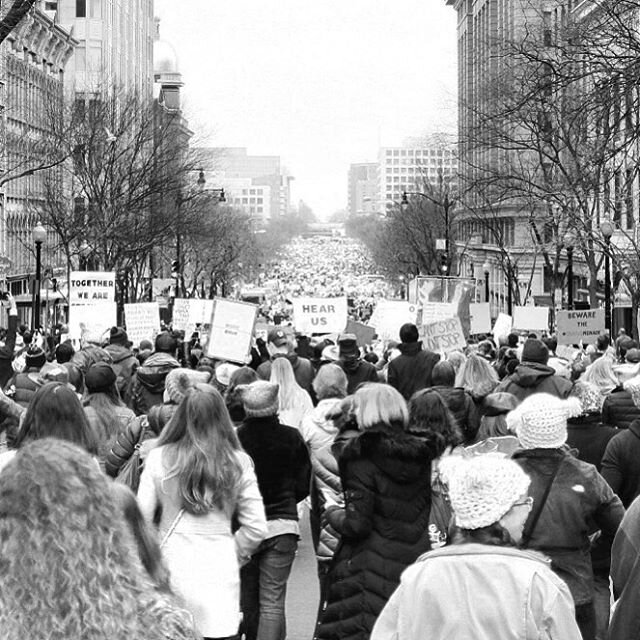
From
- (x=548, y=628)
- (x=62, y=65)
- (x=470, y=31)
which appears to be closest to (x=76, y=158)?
(x=62, y=65)

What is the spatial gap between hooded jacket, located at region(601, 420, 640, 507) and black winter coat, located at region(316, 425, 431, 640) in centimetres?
163

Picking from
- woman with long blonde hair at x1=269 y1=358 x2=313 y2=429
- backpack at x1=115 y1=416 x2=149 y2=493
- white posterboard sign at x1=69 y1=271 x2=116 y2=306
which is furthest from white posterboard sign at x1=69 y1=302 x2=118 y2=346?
backpack at x1=115 y1=416 x2=149 y2=493

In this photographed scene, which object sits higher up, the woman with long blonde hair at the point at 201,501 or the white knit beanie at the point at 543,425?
the white knit beanie at the point at 543,425

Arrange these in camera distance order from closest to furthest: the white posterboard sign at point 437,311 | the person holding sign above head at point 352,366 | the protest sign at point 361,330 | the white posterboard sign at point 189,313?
the person holding sign above head at point 352,366, the protest sign at point 361,330, the white posterboard sign at point 437,311, the white posterboard sign at point 189,313

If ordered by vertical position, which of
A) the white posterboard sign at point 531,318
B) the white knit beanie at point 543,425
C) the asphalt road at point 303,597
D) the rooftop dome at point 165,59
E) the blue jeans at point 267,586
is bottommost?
the asphalt road at point 303,597

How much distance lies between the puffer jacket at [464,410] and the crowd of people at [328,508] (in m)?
0.02

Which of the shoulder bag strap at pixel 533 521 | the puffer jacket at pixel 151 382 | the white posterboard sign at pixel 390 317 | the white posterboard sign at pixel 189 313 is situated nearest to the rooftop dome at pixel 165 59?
the white posterboard sign at pixel 189 313

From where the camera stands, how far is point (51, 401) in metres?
7.65

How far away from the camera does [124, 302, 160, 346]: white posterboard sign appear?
87.6 feet

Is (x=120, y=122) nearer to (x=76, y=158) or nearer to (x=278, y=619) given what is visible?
(x=76, y=158)

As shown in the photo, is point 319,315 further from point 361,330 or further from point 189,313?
point 189,313

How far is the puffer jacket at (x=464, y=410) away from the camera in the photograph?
11.1 m

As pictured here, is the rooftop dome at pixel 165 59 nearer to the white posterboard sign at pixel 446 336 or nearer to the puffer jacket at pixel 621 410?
the white posterboard sign at pixel 446 336

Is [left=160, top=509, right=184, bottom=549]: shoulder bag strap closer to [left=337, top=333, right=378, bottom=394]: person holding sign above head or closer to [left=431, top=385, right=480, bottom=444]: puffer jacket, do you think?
[left=431, top=385, right=480, bottom=444]: puffer jacket
